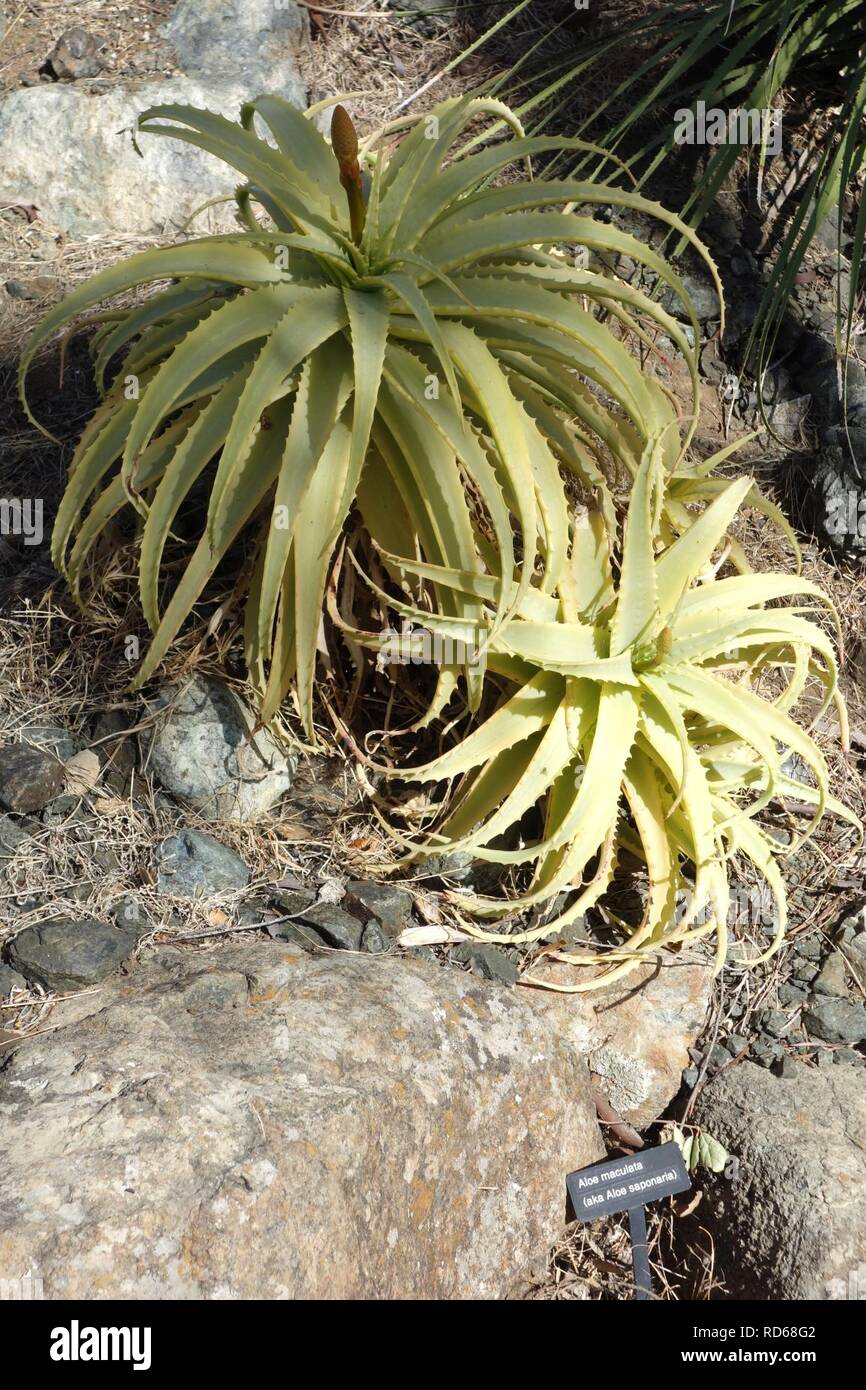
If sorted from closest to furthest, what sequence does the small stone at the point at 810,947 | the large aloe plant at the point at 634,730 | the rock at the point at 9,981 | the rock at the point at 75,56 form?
the rock at the point at 9,981
the large aloe plant at the point at 634,730
the small stone at the point at 810,947
the rock at the point at 75,56

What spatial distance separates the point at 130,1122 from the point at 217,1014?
0.85 ft

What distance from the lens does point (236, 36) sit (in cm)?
323

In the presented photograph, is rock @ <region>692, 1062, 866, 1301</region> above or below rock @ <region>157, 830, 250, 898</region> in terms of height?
below

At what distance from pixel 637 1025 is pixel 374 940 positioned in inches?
21.6

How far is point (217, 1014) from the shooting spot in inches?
71.6

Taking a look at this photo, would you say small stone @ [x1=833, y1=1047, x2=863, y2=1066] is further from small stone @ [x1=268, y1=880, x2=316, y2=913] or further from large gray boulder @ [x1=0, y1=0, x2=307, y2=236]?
large gray boulder @ [x1=0, y1=0, x2=307, y2=236]

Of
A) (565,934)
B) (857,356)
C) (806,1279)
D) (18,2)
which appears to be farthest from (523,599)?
(18,2)

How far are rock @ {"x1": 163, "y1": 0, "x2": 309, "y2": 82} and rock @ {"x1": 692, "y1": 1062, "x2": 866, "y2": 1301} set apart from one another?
111 inches

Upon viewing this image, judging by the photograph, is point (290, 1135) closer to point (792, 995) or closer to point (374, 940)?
point (374, 940)

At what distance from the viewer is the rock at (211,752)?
2.16m

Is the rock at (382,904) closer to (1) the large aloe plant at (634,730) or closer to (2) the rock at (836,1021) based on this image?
(1) the large aloe plant at (634,730)

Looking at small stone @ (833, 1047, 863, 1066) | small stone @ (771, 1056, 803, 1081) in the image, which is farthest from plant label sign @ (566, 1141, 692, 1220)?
small stone @ (833, 1047, 863, 1066)

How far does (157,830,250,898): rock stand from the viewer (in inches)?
81.6

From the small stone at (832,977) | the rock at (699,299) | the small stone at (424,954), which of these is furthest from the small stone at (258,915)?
the rock at (699,299)
